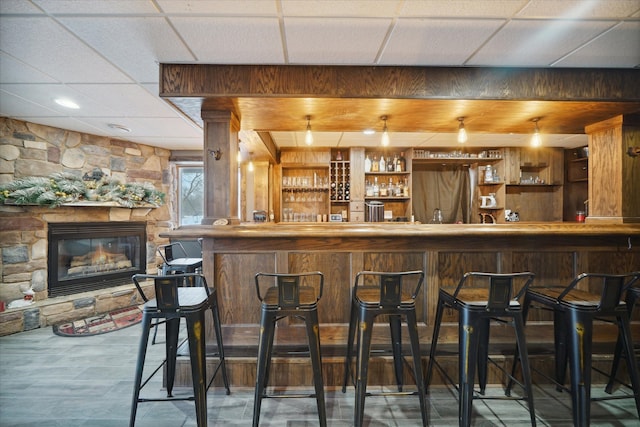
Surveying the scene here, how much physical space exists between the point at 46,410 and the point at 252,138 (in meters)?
3.00

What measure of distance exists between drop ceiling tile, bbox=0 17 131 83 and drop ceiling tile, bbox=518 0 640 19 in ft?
9.11

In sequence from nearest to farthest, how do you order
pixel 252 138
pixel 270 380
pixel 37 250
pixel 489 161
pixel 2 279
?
1. pixel 270 380
2. pixel 2 279
3. pixel 37 250
4. pixel 252 138
5. pixel 489 161

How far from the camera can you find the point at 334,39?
6.13 ft

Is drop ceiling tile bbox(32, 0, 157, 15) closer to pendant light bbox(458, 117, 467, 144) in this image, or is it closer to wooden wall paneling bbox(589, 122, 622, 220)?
pendant light bbox(458, 117, 467, 144)

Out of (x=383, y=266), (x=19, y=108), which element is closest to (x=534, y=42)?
(x=383, y=266)

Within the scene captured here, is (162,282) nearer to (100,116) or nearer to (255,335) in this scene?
(255,335)

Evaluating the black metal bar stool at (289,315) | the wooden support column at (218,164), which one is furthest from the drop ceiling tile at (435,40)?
the black metal bar stool at (289,315)

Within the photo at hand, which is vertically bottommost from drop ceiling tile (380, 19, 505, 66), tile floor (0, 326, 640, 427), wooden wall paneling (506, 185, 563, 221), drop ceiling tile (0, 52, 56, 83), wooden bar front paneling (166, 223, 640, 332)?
tile floor (0, 326, 640, 427)

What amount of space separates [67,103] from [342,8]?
2.96 metres

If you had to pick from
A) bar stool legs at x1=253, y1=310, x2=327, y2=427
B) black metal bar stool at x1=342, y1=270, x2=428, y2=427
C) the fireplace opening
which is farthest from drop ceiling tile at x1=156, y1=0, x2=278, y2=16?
the fireplace opening

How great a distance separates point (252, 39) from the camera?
187 cm

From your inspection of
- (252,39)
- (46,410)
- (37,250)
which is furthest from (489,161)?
(37,250)

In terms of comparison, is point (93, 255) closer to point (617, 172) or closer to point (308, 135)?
point (308, 135)

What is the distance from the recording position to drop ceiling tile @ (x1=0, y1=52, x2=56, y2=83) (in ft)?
7.10
